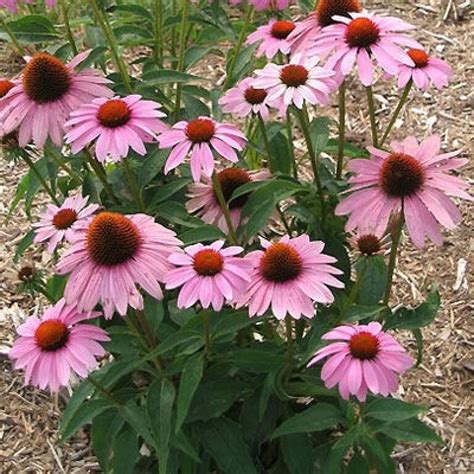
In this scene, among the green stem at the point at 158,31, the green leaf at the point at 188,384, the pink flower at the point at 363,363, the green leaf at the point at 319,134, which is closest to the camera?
the pink flower at the point at 363,363

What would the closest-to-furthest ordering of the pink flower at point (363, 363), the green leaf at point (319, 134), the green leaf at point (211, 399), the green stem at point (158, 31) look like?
1. the pink flower at point (363, 363)
2. the green leaf at point (211, 399)
3. the green leaf at point (319, 134)
4. the green stem at point (158, 31)

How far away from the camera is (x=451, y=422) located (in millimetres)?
2199

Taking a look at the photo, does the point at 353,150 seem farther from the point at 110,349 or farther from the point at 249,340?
the point at 110,349

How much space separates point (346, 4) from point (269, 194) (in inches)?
15.8

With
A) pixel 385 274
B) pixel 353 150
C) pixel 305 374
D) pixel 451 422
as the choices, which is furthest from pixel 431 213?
pixel 451 422

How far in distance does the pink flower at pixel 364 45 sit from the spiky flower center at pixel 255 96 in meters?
0.19

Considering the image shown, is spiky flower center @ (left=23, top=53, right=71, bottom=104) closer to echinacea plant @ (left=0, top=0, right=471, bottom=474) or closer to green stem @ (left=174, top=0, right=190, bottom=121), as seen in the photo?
echinacea plant @ (left=0, top=0, right=471, bottom=474)

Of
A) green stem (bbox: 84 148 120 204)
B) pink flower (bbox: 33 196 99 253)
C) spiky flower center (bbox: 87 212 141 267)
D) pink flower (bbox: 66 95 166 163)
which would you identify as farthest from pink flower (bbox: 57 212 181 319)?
green stem (bbox: 84 148 120 204)

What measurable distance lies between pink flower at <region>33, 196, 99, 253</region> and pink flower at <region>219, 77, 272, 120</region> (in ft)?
1.11

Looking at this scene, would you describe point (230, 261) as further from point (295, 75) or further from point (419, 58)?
point (419, 58)

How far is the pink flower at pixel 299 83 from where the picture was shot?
1528 mm

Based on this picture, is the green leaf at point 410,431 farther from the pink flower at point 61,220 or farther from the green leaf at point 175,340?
the pink flower at point 61,220

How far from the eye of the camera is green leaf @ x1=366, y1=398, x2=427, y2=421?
1462mm

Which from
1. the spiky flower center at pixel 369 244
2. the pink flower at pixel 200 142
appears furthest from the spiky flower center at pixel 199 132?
the spiky flower center at pixel 369 244
